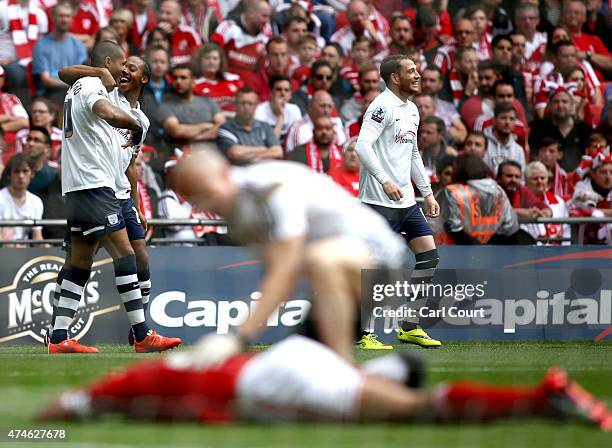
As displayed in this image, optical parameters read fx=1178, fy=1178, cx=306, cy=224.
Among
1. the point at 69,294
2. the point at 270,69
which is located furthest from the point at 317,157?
the point at 69,294

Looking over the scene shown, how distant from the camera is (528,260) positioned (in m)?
12.7

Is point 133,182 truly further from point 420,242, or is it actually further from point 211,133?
point 211,133

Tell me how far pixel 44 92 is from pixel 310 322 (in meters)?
8.49

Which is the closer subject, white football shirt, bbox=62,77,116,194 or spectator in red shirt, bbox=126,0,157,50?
white football shirt, bbox=62,77,116,194

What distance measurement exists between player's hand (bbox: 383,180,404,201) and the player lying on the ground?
5.23 m

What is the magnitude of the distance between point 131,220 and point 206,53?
4.30 meters

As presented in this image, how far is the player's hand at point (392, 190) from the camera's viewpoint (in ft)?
35.0

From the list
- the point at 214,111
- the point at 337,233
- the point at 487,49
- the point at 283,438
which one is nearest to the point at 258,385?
the point at 283,438

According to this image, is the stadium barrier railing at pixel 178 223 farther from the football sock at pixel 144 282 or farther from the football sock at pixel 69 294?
the football sock at pixel 69 294

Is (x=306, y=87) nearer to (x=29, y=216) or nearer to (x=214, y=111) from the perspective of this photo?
(x=214, y=111)

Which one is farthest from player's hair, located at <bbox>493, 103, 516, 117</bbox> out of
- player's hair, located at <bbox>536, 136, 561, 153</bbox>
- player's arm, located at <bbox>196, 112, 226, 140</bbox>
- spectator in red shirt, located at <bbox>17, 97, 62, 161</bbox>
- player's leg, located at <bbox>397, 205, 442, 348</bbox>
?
spectator in red shirt, located at <bbox>17, 97, 62, 161</bbox>

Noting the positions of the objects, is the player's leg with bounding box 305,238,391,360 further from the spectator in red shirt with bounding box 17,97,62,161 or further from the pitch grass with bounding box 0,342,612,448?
the spectator in red shirt with bounding box 17,97,62,161

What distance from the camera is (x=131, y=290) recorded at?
33.2 feet

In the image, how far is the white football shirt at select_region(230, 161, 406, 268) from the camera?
5473 mm
